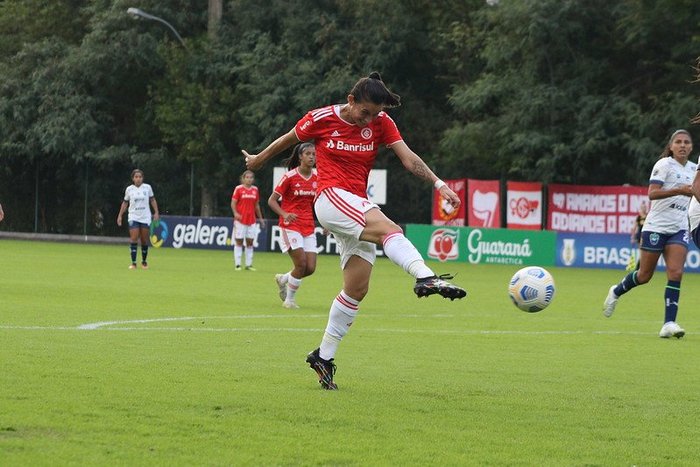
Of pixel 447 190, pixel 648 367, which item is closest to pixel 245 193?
pixel 648 367

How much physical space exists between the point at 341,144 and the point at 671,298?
640cm

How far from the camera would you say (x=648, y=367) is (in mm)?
11609

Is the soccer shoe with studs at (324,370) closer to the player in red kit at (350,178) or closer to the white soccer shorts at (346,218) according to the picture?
the player in red kit at (350,178)

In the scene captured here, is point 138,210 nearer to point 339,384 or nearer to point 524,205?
point 524,205

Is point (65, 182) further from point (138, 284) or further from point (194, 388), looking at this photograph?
point (194, 388)

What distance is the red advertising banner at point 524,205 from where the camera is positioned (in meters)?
40.4

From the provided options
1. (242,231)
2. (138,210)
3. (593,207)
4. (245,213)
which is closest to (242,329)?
(138,210)

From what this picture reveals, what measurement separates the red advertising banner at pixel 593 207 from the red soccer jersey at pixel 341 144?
28.9m

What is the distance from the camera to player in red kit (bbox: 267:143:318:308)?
18031mm

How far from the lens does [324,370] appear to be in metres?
9.38

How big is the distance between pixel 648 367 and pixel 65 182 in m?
44.3

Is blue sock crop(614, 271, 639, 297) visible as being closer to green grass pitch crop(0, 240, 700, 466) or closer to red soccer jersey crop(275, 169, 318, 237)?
green grass pitch crop(0, 240, 700, 466)

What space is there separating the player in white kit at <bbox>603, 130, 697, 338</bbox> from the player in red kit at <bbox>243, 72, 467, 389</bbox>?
18.5ft

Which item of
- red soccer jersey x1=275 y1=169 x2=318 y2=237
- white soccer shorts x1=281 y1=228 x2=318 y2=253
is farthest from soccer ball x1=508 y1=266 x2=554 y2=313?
red soccer jersey x1=275 y1=169 x2=318 y2=237
